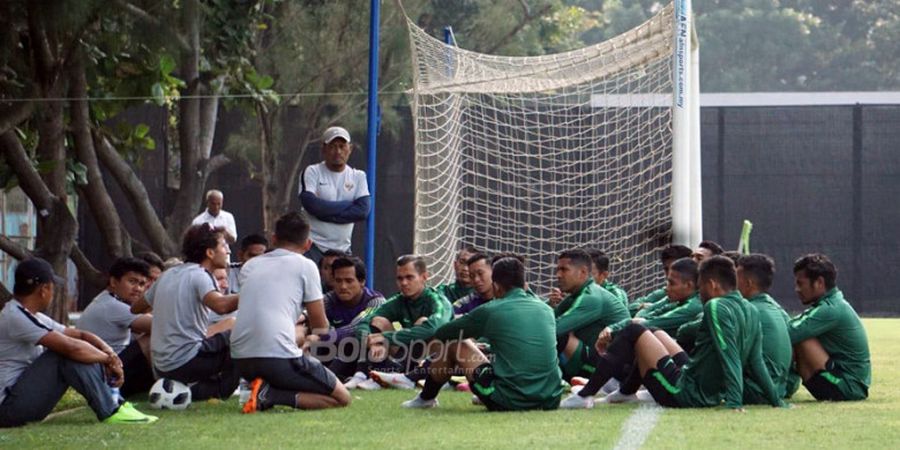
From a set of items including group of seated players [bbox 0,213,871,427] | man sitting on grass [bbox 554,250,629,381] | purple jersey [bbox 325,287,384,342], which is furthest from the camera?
purple jersey [bbox 325,287,384,342]

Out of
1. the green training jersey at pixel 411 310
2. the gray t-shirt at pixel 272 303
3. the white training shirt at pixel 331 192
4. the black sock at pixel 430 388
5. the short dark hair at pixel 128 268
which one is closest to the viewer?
the gray t-shirt at pixel 272 303

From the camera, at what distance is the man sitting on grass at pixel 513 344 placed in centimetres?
881

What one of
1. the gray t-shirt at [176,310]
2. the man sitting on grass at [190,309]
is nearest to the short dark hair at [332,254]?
the man sitting on grass at [190,309]

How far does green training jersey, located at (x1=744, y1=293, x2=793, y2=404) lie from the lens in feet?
29.9

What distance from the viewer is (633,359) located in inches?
368

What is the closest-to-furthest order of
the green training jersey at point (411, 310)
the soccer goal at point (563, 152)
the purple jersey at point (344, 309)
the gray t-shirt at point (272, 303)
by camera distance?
the gray t-shirt at point (272, 303)
the green training jersey at point (411, 310)
the purple jersey at point (344, 309)
the soccer goal at point (563, 152)

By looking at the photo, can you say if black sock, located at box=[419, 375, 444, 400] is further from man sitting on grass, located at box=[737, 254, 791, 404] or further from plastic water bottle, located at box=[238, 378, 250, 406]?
man sitting on grass, located at box=[737, 254, 791, 404]

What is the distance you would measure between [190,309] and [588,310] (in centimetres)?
251

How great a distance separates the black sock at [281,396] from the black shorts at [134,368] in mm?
1281

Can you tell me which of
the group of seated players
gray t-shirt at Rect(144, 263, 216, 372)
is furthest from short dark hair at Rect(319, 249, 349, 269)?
gray t-shirt at Rect(144, 263, 216, 372)

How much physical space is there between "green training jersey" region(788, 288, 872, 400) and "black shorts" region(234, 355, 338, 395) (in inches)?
110

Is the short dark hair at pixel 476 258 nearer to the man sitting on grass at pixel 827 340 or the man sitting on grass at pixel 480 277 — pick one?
the man sitting on grass at pixel 480 277

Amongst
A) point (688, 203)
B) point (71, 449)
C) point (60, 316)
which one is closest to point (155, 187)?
point (60, 316)

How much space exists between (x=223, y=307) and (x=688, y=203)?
17.7ft
